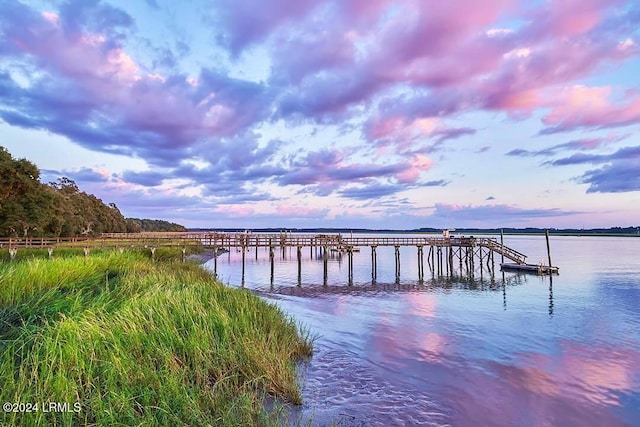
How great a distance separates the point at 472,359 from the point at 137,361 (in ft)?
37.0

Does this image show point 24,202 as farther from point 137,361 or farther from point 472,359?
point 472,359

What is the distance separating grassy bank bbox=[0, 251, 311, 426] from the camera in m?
5.46

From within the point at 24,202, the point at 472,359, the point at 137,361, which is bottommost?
the point at 472,359

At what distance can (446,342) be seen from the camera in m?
16.0

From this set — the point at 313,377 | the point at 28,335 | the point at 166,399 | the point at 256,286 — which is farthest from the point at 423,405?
the point at 256,286

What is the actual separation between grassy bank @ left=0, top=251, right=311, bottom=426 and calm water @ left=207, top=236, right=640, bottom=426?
5.24 ft

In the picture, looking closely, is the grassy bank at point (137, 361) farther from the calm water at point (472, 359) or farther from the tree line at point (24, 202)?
the tree line at point (24, 202)

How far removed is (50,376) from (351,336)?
42.0 ft

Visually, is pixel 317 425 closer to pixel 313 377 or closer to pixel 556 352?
pixel 313 377

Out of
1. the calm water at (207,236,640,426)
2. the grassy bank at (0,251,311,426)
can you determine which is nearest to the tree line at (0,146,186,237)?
the calm water at (207,236,640,426)

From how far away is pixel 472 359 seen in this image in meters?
13.7

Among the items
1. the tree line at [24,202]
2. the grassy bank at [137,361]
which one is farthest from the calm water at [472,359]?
the tree line at [24,202]

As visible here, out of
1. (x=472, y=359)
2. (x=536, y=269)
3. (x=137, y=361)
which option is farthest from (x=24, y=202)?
(x=536, y=269)

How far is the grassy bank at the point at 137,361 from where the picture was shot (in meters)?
5.46
